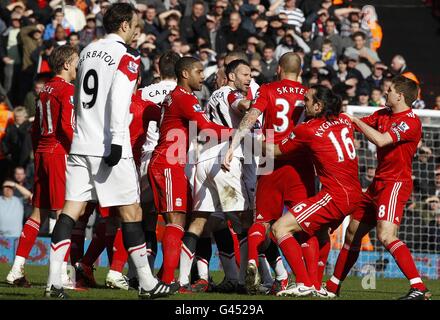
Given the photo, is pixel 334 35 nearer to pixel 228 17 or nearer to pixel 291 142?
pixel 228 17

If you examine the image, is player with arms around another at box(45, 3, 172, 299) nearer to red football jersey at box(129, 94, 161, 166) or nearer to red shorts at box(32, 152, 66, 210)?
red shorts at box(32, 152, 66, 210)

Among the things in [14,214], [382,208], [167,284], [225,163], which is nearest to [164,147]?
[225,163]

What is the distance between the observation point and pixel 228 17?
76.6 ft

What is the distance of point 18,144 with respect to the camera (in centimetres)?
2050

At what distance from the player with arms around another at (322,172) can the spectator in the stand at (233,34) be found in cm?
1118

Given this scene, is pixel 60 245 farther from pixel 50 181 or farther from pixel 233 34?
pixel 233 34

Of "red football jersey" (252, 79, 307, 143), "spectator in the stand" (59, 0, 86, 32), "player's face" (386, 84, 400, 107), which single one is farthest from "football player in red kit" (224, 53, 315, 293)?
"spectator in the stand" (59, 0, 86, 32)

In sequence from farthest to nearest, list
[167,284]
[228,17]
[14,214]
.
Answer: [228,17] < [14,214] < [167,284]

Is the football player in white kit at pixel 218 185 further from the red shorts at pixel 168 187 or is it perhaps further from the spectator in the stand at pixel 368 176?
the spectator in the stand at pixel 368 176

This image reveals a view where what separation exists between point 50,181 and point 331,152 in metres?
3.29

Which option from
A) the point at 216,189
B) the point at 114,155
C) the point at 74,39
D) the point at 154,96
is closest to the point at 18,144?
the point at 74,39

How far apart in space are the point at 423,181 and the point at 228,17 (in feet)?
20.5

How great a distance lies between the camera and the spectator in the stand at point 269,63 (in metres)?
21.7

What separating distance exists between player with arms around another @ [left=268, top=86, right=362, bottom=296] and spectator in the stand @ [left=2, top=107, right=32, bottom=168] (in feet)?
32.0
